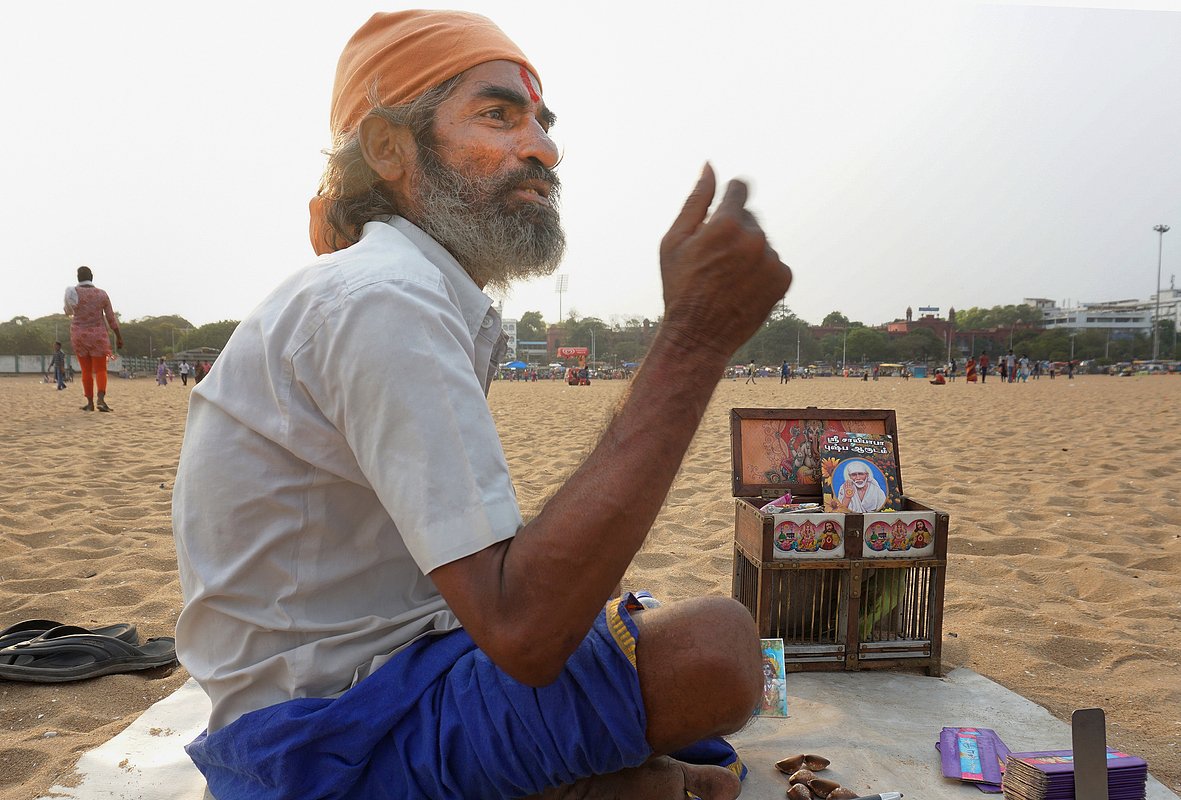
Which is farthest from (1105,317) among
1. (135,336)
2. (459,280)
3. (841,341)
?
(459,280)

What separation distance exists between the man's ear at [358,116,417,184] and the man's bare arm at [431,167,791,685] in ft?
2.45

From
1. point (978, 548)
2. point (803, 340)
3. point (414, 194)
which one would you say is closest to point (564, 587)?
point (414, 194)

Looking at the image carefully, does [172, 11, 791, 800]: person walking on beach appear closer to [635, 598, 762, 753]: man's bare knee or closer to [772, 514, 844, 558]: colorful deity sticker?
[635, 598, 762, 753]: man's bare knee

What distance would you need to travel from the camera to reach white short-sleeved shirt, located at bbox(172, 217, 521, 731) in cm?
115

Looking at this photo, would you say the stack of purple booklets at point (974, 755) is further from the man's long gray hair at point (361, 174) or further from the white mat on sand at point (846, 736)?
the man's long gray hair at point (361, 174)

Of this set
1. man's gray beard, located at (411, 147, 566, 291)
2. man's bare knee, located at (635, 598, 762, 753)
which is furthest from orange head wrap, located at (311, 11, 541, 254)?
man's bare knee, located at (635, 598, 762, 753)

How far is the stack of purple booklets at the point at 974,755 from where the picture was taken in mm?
1935

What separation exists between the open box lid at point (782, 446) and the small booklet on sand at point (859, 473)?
0.05 m

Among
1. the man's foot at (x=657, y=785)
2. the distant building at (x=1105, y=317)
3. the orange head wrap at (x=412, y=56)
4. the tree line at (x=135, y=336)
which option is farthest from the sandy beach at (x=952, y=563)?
the distant building at (x=1105, y=317)

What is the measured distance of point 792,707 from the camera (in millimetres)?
2387

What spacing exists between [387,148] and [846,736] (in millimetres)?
1962

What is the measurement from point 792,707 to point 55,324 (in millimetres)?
96971

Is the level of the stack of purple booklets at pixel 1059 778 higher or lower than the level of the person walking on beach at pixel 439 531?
lower

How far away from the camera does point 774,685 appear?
2.18 metres
